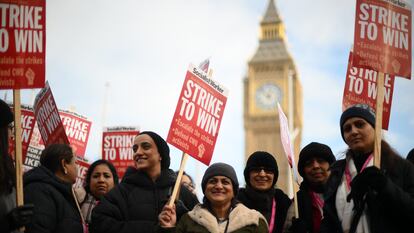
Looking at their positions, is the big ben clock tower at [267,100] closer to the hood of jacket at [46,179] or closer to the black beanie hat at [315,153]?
the black beanie hat at [315,153]

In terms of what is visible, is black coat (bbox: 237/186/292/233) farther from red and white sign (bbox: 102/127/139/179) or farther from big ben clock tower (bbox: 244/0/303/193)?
big ben clock tower (bbox: 244/0/303/193)

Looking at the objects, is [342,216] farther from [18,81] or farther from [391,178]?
[18,81]

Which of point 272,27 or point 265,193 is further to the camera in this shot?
point 272,27

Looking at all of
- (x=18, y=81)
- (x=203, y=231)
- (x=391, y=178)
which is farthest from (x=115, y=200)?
(x=391, y=178)

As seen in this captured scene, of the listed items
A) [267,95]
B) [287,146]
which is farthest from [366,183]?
[267,95]

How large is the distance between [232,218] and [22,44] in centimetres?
183

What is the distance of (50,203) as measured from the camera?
4.46m

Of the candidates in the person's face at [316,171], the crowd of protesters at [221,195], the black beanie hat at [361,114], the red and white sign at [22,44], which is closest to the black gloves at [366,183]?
the crowd of protesters at [221,195]

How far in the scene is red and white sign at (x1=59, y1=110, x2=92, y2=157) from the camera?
7.62m

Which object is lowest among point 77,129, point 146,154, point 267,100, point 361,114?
point 267,100

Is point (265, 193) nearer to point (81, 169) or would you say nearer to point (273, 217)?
point (273, 217)

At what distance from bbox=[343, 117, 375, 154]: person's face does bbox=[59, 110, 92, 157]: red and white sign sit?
A: 4.36 metres

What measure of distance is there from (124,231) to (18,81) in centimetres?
126

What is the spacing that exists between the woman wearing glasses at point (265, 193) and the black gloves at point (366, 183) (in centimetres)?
142
